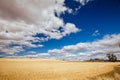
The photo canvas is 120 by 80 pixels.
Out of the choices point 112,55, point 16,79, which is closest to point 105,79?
point 16,79

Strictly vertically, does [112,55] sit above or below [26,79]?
above

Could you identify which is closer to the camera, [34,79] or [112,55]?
[34,79]

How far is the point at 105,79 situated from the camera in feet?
74.2

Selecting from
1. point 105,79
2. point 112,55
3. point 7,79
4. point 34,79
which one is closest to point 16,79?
point 7,79

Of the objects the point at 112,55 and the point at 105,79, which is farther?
the point at 112,55

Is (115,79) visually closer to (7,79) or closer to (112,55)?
(7,79)

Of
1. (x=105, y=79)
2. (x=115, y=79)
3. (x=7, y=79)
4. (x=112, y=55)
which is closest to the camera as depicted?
(x=7, y=79)

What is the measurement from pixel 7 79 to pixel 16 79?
129cm

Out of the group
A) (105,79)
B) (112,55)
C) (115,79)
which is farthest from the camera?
(112,55)

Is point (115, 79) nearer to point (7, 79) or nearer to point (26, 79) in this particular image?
point (26, 79)

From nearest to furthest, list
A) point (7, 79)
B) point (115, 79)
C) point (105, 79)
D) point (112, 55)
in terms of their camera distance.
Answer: point (7, 79) < point (105, 79) < point (115, 79) < point (112, 55)

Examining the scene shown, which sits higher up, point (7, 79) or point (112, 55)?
point (112, 55)

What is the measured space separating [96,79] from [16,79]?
1241 centimetres

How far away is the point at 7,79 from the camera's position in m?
21.2
